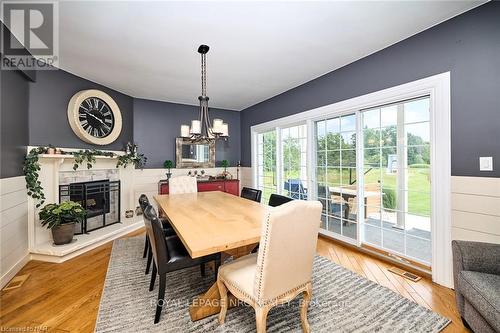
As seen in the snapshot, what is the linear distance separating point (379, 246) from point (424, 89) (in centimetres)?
A: 190

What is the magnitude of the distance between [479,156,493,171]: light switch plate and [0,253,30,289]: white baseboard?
4560mm

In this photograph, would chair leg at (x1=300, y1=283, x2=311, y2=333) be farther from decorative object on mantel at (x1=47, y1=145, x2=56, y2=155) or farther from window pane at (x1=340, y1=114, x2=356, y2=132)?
decorative object on mantel at (x1=47, y1=145, x2=56, y2=155)

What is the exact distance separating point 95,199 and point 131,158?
874 millimetres

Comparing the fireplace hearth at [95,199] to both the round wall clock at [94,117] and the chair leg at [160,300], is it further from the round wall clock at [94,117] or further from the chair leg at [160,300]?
the chair leg at [160,300]

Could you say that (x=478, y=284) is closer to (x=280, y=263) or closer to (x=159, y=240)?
(x=280, y=263)

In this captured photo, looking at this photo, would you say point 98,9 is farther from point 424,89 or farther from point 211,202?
point 424,89

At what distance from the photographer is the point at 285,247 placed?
50.7 inches

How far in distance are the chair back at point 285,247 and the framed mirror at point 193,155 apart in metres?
3.69

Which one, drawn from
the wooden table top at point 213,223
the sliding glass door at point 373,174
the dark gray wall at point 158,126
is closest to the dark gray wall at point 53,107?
the dark gray wall at point 158,126

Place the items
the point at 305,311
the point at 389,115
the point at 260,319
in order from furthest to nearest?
the point at 389,115, the point at 305,311, the point at 260,319

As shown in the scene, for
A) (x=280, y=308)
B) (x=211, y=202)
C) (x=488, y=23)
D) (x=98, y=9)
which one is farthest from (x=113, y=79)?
(x=488, y=23)

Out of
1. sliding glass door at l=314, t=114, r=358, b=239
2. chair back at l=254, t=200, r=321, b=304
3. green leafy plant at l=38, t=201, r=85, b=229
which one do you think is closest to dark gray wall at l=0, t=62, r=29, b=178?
green leafy plant at l=38, t=201, r=85, b=229

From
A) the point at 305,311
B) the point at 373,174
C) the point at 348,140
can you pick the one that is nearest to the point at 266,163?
the point at 348,140

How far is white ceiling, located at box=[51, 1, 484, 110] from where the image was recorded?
1.86 m
